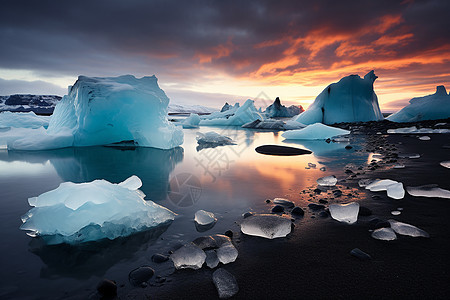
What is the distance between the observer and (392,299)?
49.1 inches

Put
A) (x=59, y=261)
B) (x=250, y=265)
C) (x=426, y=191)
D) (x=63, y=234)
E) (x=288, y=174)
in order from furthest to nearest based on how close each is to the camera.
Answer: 1. (x=288, y=174)
2. (x=426, y=191)
3. (x=63, y=234)
4. (x=59, y=261)
5. (x=250, y=265)

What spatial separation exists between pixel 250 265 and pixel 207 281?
0.34 metres

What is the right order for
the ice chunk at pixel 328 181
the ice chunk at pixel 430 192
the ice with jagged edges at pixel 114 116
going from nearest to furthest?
1. the ice chunk at pixel 430 192
2. the ice chunk at pixel 328 181
3. the ice with jagged edges at pixel 114 116

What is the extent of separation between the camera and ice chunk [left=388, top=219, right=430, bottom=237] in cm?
189

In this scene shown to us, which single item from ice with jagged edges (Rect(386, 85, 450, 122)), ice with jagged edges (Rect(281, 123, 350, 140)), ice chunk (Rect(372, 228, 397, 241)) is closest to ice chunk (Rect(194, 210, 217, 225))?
ice chunk (Rect(372, 228, 397, 241))

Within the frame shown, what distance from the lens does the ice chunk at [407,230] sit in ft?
6.19

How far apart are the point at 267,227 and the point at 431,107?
21.6 m

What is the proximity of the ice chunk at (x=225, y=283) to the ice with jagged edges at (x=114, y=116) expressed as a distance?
24.1 feet

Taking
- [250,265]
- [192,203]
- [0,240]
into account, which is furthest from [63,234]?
[250,265]

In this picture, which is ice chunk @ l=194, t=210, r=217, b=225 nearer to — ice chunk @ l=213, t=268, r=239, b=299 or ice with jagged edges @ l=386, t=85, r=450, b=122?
ice chunk @ l=213, t=268, r=239, b=299

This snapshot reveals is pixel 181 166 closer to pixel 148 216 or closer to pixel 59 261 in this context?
pixel 148 216

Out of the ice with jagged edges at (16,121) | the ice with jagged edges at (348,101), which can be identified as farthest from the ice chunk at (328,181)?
the ice with jagged edges at (16,121)

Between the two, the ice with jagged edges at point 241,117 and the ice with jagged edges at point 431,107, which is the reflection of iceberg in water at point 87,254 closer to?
the ice with jagged edges at point 431,107

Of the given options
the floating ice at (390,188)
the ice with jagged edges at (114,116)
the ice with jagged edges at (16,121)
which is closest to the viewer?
the floating ice at (390,188)
